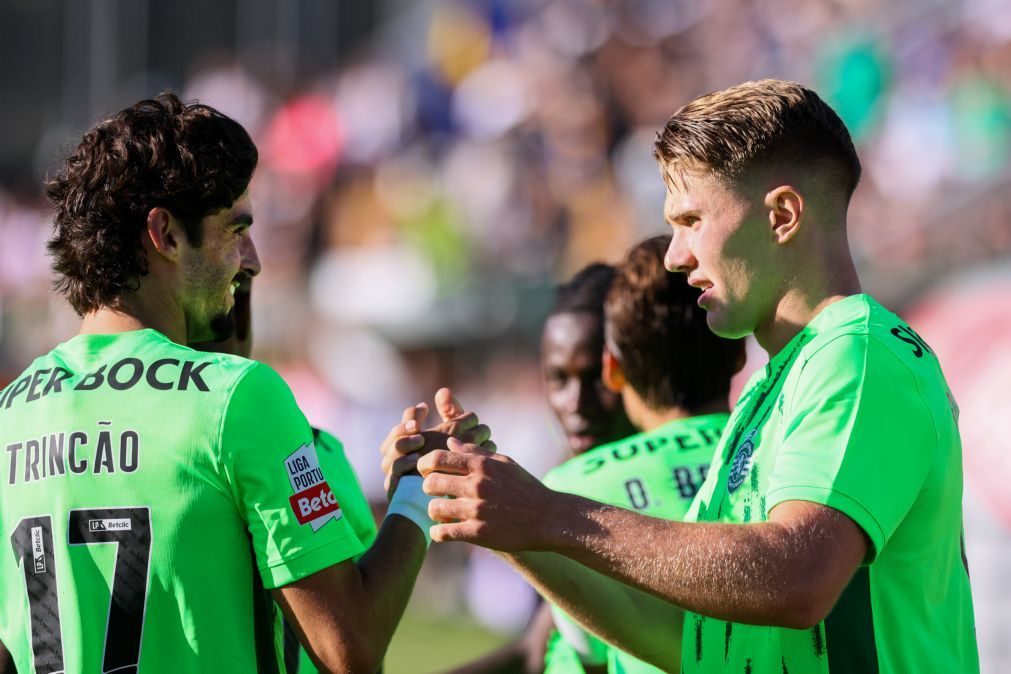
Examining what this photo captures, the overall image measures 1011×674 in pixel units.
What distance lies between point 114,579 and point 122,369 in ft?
1.30

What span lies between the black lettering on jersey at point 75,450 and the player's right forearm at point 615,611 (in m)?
0.90

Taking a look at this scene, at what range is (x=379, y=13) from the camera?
66.8ft

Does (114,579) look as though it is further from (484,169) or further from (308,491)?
(484,169)

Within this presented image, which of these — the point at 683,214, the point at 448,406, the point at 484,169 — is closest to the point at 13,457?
the point at 448,406

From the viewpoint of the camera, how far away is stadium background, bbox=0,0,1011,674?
898cm

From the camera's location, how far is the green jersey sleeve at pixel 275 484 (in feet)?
7.89

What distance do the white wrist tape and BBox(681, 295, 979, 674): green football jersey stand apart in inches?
25.2

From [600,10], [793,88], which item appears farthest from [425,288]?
[793,88]

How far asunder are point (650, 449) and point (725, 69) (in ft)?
28.5

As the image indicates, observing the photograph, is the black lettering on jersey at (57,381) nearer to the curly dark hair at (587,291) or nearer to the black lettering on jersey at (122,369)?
the black lettering on jersey at (122,369)

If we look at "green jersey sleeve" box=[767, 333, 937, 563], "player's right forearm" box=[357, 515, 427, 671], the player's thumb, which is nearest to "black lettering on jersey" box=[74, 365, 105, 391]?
"player's right forearm" box=[357, 515, 427, 671]

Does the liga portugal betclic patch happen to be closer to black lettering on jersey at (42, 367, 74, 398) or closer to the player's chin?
black lettering on jersey at (42, 367, 74, 398)

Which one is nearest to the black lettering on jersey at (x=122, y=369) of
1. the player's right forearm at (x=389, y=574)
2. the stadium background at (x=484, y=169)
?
the player's right forearm at (x=389, y=574)

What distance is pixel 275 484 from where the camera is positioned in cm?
242
